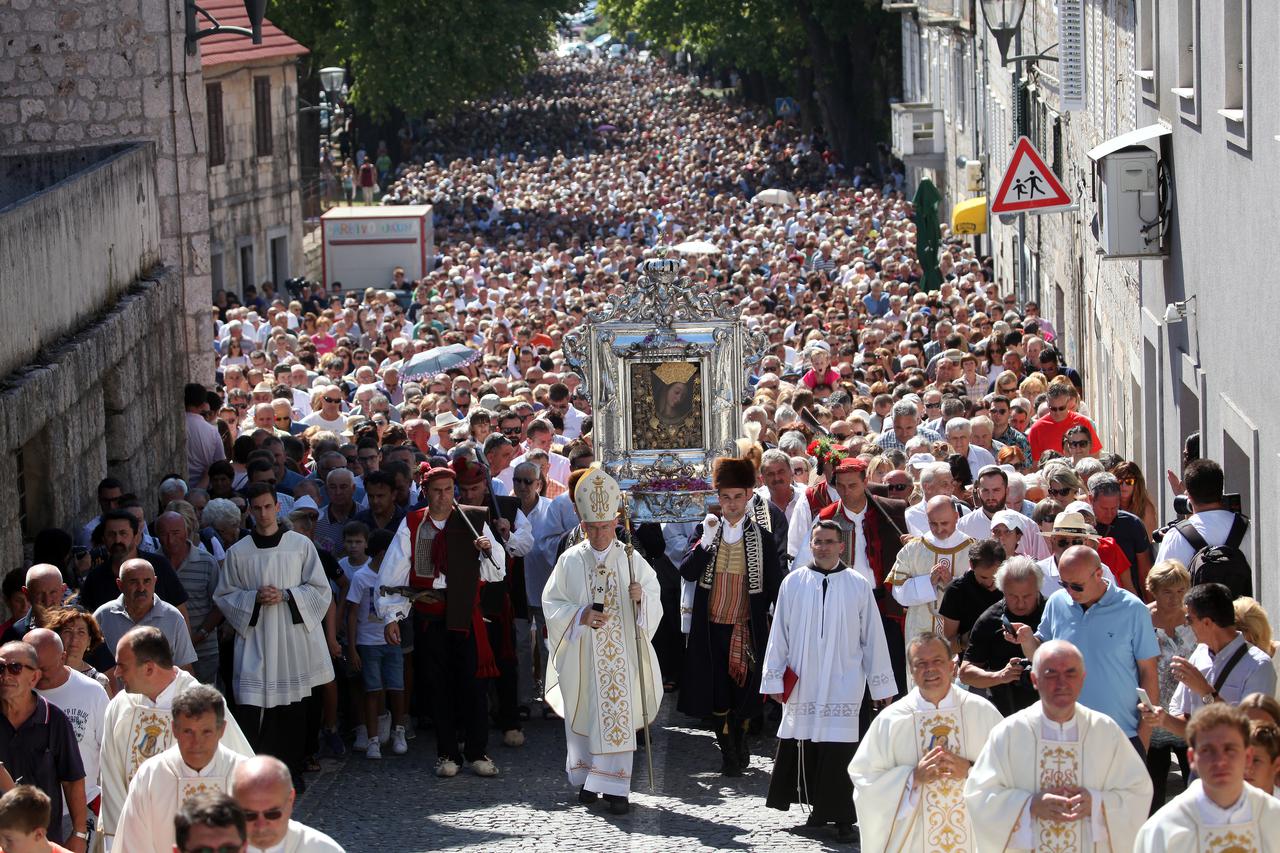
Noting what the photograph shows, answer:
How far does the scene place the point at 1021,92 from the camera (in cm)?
2614

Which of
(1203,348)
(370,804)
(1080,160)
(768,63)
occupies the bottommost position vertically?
(370,804)

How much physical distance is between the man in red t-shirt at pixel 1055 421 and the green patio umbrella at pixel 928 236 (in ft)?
46.4

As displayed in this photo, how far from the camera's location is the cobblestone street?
34.0 feet

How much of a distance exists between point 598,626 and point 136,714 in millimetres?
3123

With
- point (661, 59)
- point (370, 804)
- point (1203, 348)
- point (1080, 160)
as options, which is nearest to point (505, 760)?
point (370, 804)

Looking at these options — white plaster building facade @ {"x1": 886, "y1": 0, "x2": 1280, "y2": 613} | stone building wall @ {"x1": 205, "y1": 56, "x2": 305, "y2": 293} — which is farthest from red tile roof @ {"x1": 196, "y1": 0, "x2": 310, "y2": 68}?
white plaster building facade @ {"x1": 886, "y1": 0, "x2": 1280, "y2": 613}

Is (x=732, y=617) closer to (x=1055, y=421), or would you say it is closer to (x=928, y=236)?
(x=1055, y=421)

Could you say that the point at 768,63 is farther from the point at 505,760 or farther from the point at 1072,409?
the point at 505,760

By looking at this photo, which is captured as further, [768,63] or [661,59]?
[661,59]

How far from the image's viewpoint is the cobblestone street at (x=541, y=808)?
34.0 ft

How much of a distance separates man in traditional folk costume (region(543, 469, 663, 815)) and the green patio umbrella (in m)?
18.2

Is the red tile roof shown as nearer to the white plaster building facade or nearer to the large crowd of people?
the white plaster building facade

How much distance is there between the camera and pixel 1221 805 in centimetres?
666

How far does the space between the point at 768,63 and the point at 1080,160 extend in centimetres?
3926
